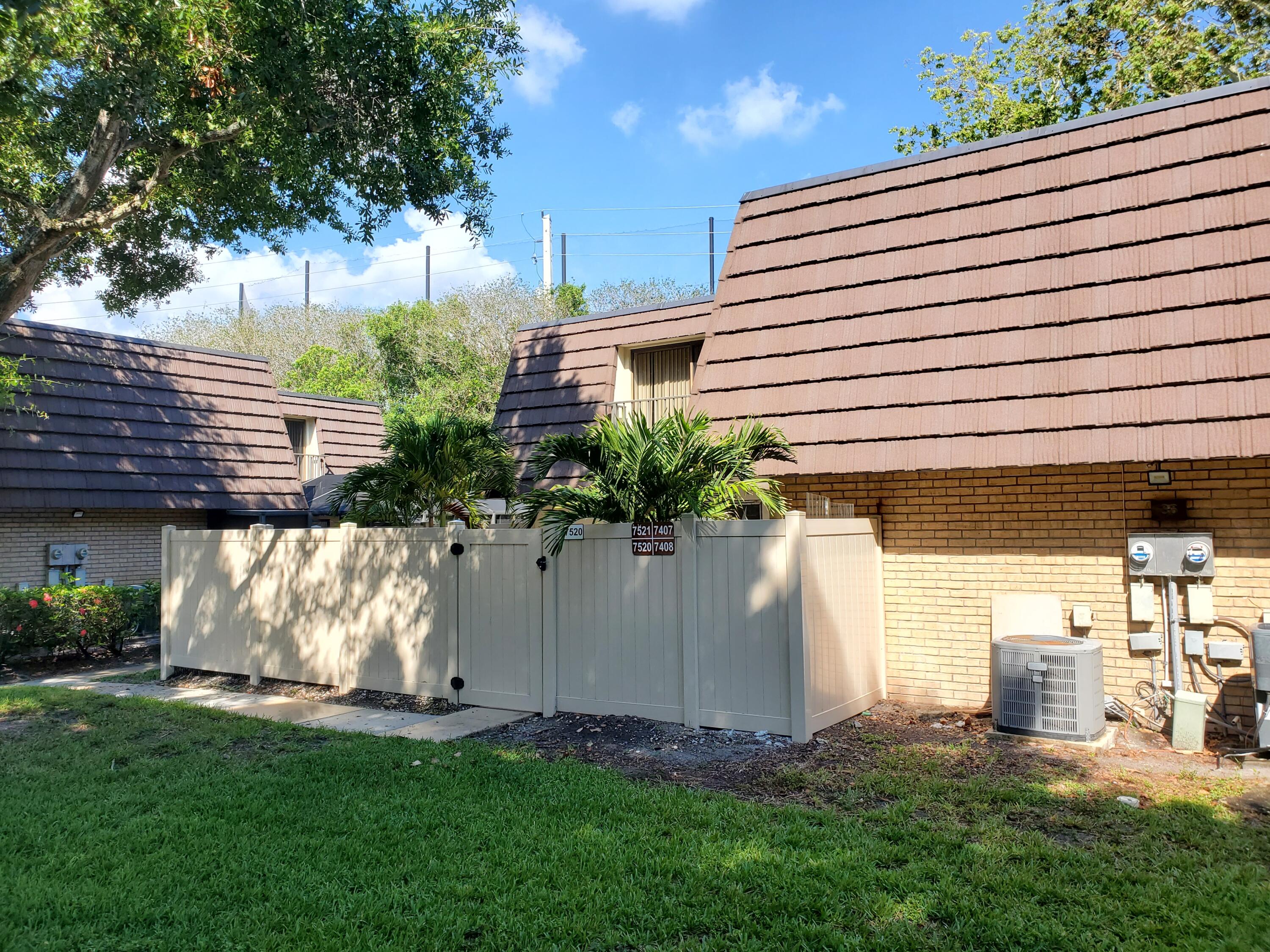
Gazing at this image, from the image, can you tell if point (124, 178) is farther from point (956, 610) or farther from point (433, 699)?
point (956, 610)

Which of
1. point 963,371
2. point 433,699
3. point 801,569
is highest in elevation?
point 963,371

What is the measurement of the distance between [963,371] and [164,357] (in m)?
17.0

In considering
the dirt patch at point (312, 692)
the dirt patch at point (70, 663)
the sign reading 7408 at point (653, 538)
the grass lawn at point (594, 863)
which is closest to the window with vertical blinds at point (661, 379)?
the sign reading 7408 at point (653, 538)

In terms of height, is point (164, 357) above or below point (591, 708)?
above

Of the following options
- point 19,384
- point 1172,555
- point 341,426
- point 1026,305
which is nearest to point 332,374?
point 341,426

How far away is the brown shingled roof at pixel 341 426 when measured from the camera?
2333cm

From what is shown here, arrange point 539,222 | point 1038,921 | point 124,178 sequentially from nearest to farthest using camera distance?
1. point 1038,921
2. point 124,178
3. point 539,222

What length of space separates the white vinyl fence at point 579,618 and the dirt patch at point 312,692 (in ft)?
0.45

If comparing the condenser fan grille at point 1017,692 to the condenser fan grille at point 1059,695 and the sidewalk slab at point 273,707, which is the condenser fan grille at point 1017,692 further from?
the sidewalk slab at point 273,707

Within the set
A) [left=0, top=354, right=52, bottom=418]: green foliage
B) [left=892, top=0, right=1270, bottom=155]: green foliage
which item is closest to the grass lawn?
[left=0, top=354, right=52, bottom=418]: green foliage

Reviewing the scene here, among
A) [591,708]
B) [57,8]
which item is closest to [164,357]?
[57,8]

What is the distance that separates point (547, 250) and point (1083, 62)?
81.4 feet

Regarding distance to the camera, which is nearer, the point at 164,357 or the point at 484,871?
the point at 484,871

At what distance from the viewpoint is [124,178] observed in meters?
11.5
